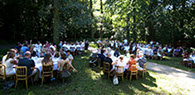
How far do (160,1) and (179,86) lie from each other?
15.9m

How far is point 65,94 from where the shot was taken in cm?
461

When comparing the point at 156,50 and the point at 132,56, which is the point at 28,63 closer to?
the point at 132,56

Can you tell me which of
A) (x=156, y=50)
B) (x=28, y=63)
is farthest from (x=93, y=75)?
(x=156, y=50)

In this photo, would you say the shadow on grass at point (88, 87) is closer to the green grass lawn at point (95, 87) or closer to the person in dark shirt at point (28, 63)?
the green grass lawn at point (95, 87)

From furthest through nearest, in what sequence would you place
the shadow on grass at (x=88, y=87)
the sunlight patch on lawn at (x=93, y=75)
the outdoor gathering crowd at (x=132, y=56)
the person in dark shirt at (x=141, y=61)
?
the person in dark shirt at (x=141, y=61) → the sunlight patch on lawn at (x=93, y=75) → the outdoor gathering crowd at (x=132, y=56) → the shadow on grass at (x=88, y=87)

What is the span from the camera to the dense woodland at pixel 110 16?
15.7m

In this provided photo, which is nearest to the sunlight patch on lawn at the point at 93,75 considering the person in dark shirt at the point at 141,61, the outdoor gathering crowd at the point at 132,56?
the outdoor gathering crowd at the point at 132,56

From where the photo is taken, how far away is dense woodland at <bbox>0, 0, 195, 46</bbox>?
1569 centimetres

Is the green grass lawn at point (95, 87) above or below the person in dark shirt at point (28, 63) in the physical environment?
A: below

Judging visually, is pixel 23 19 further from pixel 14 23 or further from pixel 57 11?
pixel 57 11

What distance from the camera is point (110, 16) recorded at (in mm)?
22828

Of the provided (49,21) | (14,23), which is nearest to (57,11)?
(49,21)

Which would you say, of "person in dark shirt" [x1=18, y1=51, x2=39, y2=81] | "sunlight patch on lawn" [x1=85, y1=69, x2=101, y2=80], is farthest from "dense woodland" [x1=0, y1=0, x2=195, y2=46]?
"person in dark shirt" [x1=18, y1=51, x2=39, y2=81]

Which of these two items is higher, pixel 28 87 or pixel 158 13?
pixel 158 13
